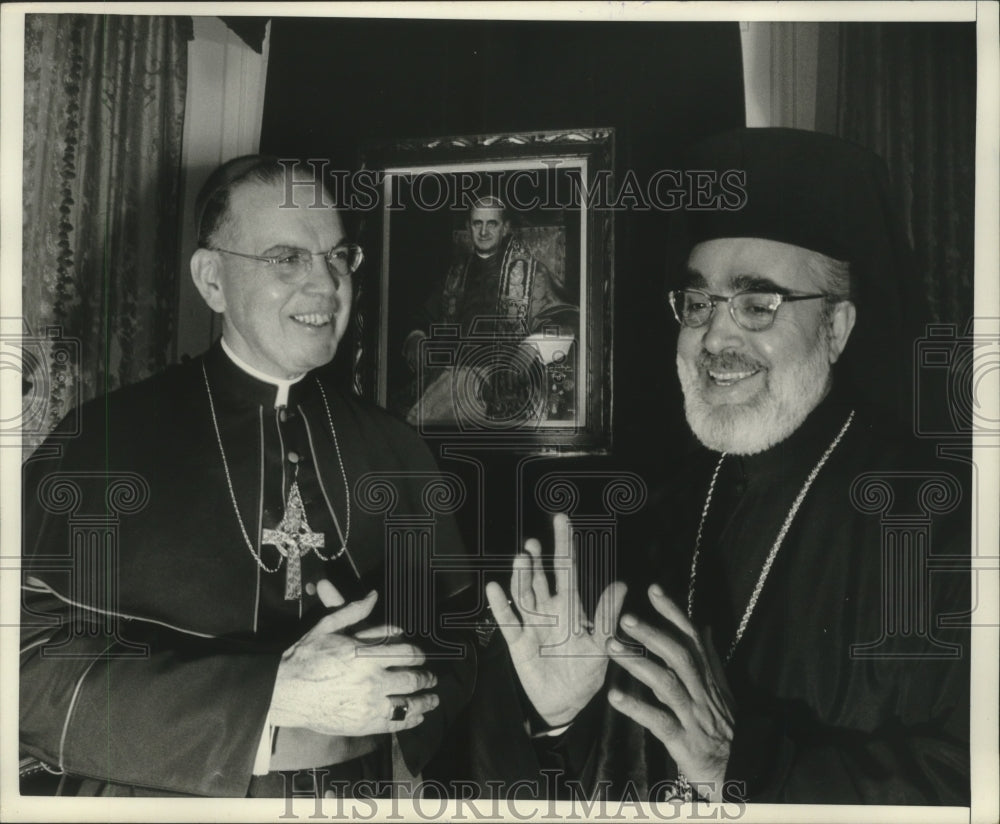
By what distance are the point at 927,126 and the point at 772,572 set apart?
123 centimetres

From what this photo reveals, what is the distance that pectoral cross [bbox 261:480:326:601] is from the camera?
91.5 inches

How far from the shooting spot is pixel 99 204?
7.93 ft

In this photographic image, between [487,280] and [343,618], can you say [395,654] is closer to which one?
[343,618]

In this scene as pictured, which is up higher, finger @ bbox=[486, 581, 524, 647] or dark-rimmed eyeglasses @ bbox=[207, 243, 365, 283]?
dark-rimmed eyeglasses @ bbox=[207, 243, 365, 283]

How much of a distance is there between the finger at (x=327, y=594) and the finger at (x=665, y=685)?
756 millimetres

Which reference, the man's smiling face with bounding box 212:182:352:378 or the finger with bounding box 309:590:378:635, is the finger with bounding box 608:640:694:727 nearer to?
the finger with bounding box 309:590:378:635

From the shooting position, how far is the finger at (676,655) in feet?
7.62

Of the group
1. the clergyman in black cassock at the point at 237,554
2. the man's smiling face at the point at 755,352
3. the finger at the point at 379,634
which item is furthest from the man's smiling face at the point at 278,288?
the man's smiling face at the point at 755,352

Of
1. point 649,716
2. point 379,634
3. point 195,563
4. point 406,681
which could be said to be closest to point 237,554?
point 195,563

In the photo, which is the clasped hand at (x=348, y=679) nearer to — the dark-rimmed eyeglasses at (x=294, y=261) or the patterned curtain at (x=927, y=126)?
the dark-rimmed eyeglasses at (x=294, y=261)

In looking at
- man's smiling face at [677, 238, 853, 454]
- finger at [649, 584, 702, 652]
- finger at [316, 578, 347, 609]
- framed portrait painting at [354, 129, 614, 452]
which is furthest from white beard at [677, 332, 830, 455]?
finger at [316, 578, 347, 609]

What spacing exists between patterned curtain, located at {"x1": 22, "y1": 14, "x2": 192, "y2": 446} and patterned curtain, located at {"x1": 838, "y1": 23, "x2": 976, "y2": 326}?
177cm

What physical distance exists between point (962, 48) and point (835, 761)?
188 cm

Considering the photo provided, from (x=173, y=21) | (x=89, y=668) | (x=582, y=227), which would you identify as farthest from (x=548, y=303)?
(x=89, y=668)
